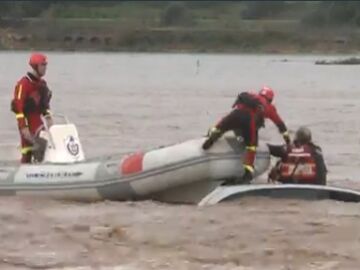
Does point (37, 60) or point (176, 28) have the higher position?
point (37, 60)

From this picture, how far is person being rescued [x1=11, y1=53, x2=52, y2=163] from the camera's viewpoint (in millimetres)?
13570

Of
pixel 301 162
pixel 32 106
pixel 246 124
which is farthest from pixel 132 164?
pixel 301 162

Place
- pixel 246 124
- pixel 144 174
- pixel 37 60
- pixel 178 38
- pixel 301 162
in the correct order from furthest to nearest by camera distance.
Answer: pixel 178 38 → pixel 37 60 → pixel 144 174 → pixel 301 162 → pixel 246 124

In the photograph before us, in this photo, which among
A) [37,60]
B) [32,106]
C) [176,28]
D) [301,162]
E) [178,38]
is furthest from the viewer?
[176,28]

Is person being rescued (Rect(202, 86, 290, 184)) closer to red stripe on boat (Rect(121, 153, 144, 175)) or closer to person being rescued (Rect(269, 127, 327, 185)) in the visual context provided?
person being rescued (Rect(269, 127, 327, 185))

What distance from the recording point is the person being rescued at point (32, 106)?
13.6 m

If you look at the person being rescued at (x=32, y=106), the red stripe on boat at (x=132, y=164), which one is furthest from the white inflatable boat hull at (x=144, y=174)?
the person being rescued at (x=32, y=106)

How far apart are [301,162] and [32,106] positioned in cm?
290

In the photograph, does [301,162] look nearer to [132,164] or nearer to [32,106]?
[132,164]

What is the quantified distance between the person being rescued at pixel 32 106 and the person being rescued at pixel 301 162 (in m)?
2.50

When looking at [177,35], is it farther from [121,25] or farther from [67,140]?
[67,140]

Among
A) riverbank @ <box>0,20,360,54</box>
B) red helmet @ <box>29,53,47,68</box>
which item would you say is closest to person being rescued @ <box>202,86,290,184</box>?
red helmet @ <box>29,53,47,68</box>

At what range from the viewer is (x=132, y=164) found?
12992mm

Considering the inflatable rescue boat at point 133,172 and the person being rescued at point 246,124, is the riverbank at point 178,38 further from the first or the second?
the person being rescued at point 246,124
